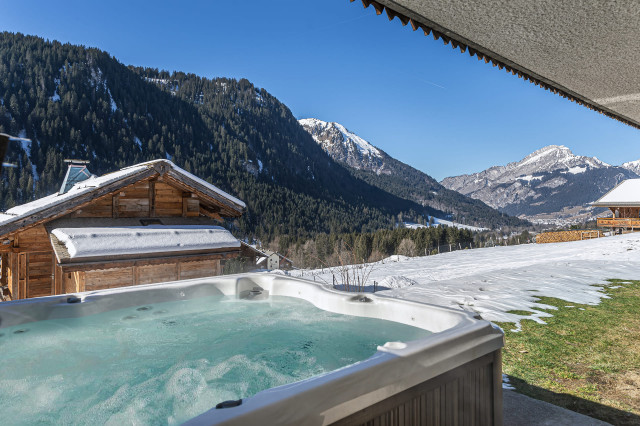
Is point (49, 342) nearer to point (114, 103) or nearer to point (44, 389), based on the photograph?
point (44, 389)

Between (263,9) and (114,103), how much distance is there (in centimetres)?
6353

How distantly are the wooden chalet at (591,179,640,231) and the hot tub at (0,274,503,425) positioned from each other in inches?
943

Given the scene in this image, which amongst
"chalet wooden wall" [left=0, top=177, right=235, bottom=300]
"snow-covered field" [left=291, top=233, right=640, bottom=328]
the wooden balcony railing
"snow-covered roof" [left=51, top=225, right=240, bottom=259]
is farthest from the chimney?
the wooden balcony railing

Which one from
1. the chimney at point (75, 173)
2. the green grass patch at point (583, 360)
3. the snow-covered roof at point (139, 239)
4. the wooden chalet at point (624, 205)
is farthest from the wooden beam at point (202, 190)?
the wooden chalet at point (624, 205)

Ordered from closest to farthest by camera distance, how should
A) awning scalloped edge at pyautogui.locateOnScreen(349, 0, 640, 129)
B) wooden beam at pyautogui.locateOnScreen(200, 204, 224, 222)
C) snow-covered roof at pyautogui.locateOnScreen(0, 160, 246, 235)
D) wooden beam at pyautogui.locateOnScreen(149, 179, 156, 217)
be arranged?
awning scalloped edge at pyautogui.locateOnScreen(349, 0, 640, 129) → snow-covered roof at pyautogui.locateOnScreen(0, 160, 246, 235) → wooden beam at pyautogui.locateOnScreen(149, 179, 156, 217) → wooden beam at pyautogui.locateOnScreen(200, 204, 224, 222)

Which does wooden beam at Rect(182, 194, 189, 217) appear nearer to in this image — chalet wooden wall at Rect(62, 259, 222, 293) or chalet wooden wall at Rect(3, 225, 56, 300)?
chalet wooden wall at Rect(62, 259, 222, 293)

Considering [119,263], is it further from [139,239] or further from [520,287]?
[520,287]

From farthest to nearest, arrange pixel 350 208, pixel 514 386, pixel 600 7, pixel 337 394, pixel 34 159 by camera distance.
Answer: pixel 350 208, pixel 34 159, pixel 514 386, pixel 600 7, pixel 337 394

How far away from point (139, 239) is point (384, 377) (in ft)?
17.1

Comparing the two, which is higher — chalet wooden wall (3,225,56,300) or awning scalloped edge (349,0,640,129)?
awning scalloped edge (349,0,640,129)

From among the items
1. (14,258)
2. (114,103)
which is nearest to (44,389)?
(14,258)

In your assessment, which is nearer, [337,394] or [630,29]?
[337,394]

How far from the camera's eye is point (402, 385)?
1.59 metres

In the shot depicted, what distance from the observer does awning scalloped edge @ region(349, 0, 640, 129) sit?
72.7 inches
